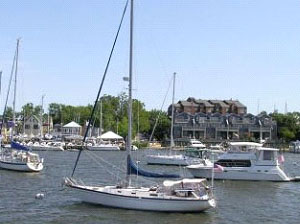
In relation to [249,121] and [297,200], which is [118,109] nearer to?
[249,121]

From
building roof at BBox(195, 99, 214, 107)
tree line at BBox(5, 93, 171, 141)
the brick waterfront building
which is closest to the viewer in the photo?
tree line at BBox(5, 93, 171, 141)

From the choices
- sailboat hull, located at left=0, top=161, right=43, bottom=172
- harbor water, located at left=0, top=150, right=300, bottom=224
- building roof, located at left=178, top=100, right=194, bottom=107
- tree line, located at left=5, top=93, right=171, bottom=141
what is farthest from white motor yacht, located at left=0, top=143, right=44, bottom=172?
building roof, located at left=178, top=100, right=194, bottom=107

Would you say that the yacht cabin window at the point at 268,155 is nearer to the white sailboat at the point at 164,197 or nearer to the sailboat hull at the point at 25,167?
the white sailboat at the point at 164,197

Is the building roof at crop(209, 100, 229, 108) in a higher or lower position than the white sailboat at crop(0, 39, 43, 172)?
higher

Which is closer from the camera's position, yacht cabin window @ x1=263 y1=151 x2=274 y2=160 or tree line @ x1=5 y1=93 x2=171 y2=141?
yacht cabin window @ x1=263 y1=151 x2=274 y2=160

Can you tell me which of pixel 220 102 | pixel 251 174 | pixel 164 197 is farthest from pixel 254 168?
pixel 220 102

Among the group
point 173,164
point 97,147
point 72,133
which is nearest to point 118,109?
point 72,133

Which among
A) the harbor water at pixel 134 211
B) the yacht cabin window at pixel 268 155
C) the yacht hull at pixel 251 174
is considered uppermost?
the yacht cabin window at pixel 268 155

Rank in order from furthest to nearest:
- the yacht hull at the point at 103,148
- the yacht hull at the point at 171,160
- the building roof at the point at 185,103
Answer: the building roof at the point at 185,103
the yacht hull at the point at 103,148
the yacht hull at the point at 171,160

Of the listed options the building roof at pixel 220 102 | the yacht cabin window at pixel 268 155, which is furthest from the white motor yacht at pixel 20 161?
the building roof at pixel 220 102

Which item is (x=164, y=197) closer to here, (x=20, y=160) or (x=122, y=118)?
(x=20, y=160)

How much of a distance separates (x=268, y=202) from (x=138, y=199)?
1244 cm

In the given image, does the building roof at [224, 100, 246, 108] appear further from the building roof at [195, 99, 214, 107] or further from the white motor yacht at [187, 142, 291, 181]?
the white motor yacht at [187, 142, 291, 181]

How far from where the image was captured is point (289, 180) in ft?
182
